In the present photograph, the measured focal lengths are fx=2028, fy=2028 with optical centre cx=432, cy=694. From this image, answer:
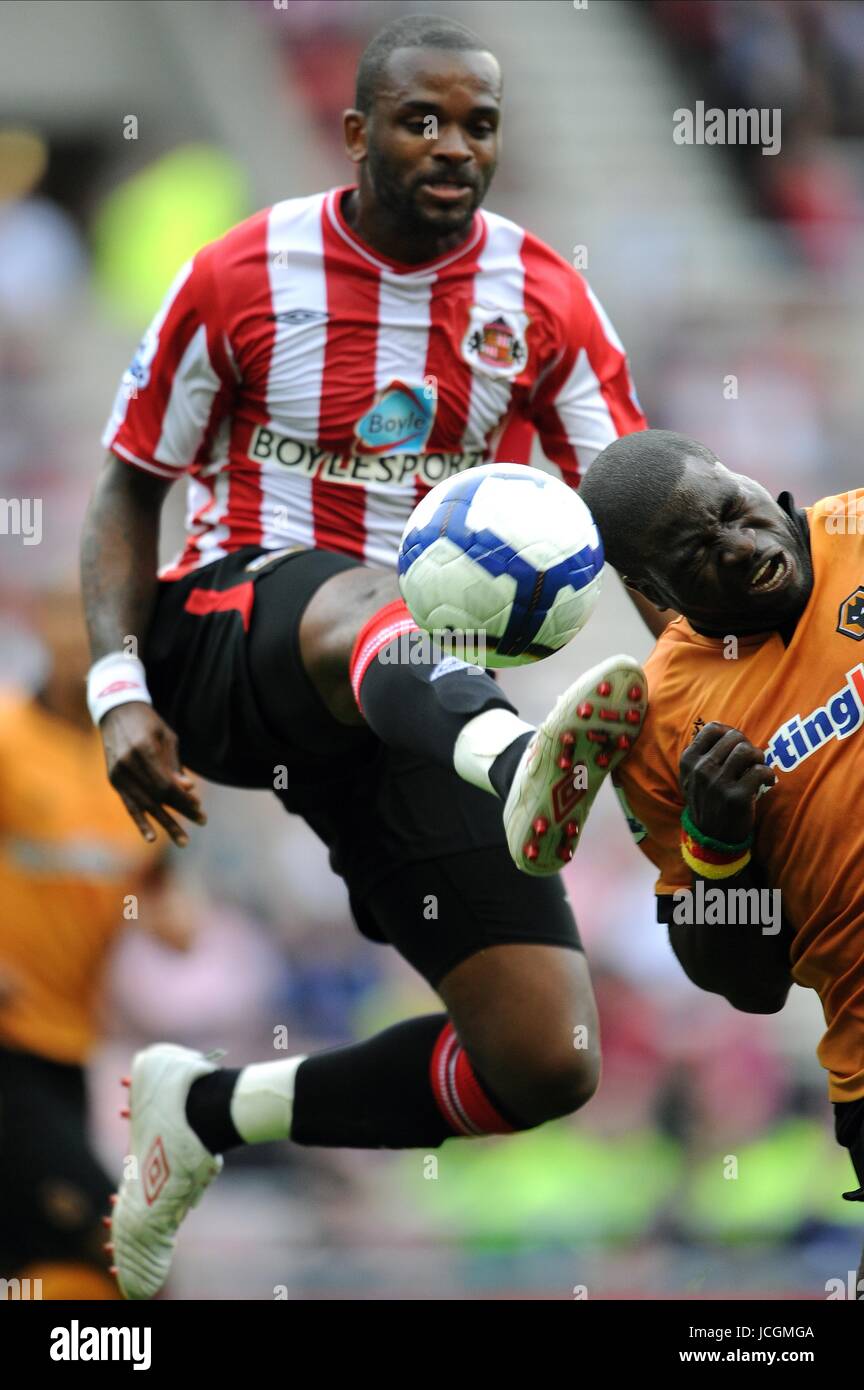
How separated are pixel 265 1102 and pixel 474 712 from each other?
1633mm

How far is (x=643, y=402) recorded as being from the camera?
405 inches

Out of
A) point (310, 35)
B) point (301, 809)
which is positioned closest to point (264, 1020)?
point (301, 809)

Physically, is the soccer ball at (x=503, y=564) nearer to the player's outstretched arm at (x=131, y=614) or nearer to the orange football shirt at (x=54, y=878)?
the player's outstretched arm at (x=131, y=614)

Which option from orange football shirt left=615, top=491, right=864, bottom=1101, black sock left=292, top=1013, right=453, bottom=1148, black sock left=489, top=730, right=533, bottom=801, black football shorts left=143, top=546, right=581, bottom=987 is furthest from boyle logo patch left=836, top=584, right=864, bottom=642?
black sock left=292, top=1013, right=453, bottom=1148

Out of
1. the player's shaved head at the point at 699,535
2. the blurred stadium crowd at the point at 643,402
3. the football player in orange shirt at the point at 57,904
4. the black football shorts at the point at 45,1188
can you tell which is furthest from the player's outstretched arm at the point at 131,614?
the blurred stadium crowd at the point at 643,402

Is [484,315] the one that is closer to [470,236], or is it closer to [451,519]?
[470,236]

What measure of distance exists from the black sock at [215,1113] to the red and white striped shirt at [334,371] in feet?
4.45

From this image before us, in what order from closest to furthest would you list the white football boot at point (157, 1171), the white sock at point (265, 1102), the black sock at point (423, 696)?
the black sock at point (423, 696) < the white sock at point (265, 1102) < the white football boot at point (157, 1171)

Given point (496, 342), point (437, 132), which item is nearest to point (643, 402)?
point (496, 342)

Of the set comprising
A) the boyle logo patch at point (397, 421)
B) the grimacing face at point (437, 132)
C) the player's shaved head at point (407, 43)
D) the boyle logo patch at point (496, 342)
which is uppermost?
the player's shaved head at point (407, 43)

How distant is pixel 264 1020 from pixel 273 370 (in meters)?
4.16

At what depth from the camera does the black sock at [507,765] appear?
145 inches

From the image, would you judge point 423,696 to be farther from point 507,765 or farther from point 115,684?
point 115,684

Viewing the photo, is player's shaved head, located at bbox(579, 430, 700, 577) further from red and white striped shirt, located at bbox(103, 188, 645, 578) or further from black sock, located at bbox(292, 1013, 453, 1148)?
black sock, located at bbox(292, 1013, 453, 1148)
